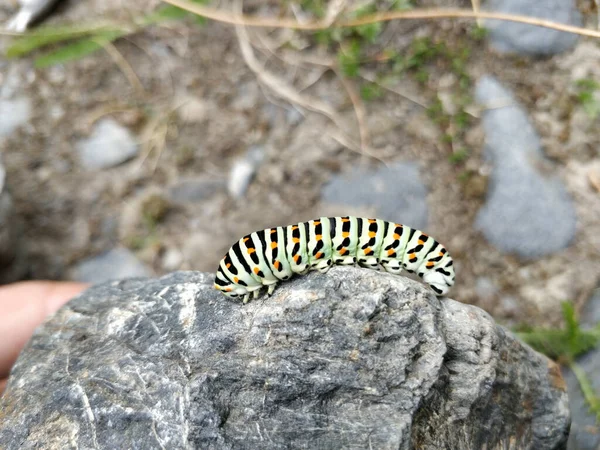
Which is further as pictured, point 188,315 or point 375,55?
point 375,55

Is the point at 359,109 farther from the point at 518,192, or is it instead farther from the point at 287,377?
the point at 287,377

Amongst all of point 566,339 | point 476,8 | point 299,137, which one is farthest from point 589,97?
point 299,137

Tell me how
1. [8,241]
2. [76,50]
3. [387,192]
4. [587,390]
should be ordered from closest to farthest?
[587,390], [8,241], [387,192], [76,50]

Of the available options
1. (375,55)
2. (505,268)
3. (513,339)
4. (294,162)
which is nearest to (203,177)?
(294,162)

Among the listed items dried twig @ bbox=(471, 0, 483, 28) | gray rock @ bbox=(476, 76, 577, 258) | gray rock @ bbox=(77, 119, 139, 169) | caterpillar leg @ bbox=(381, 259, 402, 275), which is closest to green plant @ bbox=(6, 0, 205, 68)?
gray rock @ bbox=(77, 119, 139, 169)

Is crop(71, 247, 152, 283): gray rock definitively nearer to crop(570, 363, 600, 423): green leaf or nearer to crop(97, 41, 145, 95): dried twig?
crop(97, 41, 145, 95): dried twig

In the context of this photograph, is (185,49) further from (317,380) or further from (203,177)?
(317,380)

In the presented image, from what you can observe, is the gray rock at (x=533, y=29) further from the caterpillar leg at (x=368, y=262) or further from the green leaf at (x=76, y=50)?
the green leaf at (x=76, y=50)
